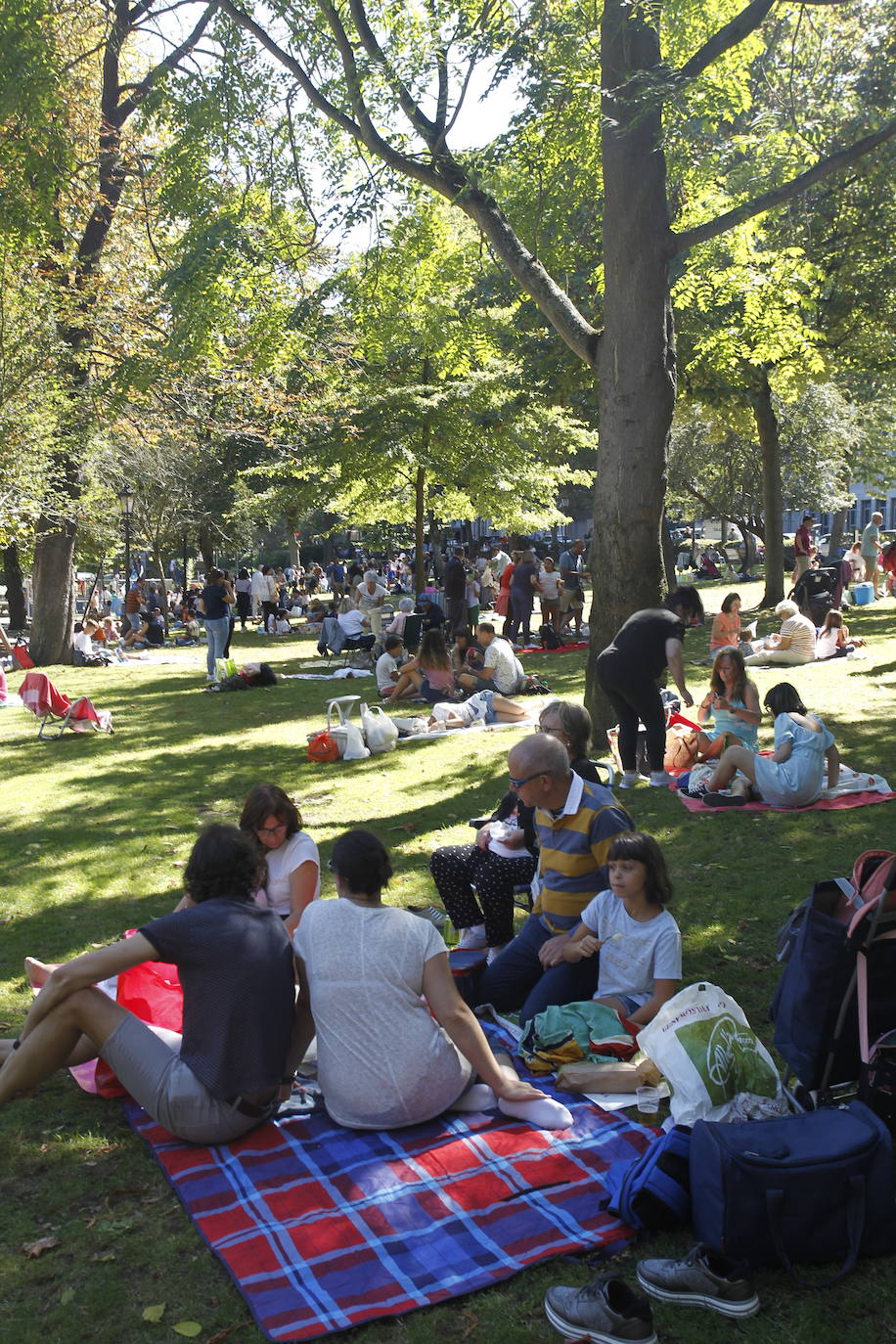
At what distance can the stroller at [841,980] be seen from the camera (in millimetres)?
3855

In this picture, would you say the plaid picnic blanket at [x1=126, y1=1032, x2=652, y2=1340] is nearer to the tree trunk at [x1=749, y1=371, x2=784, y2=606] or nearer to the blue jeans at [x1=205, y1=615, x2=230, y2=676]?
the blue jeans at [x1=205, y1=615, x2=230, y2=676]

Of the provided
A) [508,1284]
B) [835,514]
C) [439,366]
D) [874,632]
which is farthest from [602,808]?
[835,514]

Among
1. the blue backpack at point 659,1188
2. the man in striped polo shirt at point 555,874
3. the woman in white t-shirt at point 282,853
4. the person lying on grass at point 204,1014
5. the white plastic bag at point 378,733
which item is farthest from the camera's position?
the white plastic bag at point 378,733

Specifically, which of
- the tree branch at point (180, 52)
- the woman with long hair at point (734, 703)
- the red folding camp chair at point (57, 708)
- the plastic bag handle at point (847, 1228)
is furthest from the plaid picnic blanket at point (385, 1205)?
the tree branch at point (180, 52)

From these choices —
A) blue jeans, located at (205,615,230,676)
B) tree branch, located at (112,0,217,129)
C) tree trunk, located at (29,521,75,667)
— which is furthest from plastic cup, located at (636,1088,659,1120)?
tree trunk, located at (29,521,75,667)

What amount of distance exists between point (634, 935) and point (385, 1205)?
153 cm

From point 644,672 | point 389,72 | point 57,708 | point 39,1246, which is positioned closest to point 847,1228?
point 39,1246

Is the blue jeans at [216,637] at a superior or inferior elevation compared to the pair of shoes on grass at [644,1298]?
superior

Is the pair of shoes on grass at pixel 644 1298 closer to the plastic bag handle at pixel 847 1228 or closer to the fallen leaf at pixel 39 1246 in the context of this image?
the plastic bag handle at pixel 847 1228

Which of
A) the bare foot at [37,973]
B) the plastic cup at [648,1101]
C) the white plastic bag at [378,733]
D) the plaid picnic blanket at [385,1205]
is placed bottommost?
the plaid picnic blanket at [385,1205]

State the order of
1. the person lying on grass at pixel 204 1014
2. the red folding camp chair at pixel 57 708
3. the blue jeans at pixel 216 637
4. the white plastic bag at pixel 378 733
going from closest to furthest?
the person lying on grass at pixel 204 1014, the white plastic bag at pixel 378 733, the red folding camp chair at pixel 57 708, the blue jeans at pixel 216 637

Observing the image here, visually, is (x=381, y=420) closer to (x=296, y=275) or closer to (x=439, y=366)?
(x=439, y=366)

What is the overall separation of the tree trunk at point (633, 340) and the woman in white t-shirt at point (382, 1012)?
6131 mm

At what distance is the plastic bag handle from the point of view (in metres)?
3.22
